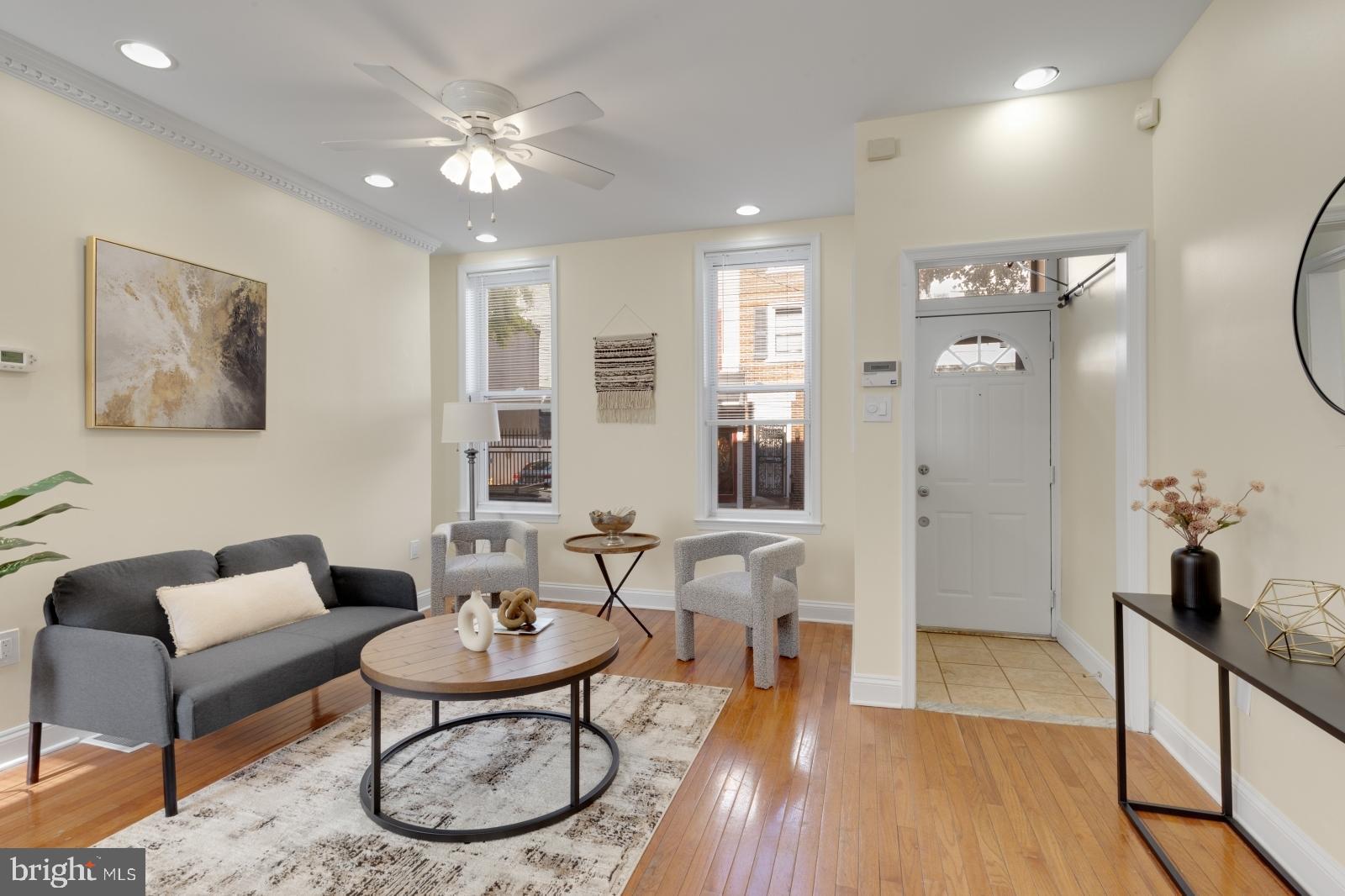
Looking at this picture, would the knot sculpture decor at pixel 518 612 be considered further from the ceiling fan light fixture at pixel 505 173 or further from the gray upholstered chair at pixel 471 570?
the ceiling fan light fixture at pixel 505 173

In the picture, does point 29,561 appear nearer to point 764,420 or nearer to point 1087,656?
point 764,420

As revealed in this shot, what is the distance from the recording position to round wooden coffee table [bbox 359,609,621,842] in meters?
2.12

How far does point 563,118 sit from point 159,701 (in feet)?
8.31

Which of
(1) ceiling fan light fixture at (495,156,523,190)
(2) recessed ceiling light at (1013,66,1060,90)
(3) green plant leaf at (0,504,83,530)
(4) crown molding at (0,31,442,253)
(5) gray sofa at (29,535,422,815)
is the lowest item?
(5) gray sofa at (29,535,422,815)

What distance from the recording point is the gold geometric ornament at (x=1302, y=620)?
1.64 m

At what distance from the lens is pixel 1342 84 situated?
5.61 ft

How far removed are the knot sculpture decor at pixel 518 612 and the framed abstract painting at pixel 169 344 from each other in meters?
1.93

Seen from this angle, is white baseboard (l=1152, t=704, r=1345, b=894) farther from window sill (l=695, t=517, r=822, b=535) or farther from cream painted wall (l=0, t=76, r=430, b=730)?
cream painted wall (l=0, t=76, r=430, b=730)

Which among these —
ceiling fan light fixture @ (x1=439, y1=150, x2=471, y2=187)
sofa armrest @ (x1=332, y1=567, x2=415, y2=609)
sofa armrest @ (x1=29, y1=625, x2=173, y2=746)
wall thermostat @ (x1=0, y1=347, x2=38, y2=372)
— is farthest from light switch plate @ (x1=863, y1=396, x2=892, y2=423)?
wall thermostat @ (x1=0, y1=347, x2=38, y2=372)

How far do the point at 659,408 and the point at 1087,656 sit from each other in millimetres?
3123

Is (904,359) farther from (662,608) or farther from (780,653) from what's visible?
(662,608)

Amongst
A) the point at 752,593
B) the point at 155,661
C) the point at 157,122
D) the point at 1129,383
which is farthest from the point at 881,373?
the point at 157,122

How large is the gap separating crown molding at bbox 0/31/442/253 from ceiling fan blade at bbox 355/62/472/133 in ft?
4.16

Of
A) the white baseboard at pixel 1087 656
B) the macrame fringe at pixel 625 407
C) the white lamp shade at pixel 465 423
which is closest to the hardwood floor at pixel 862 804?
the white baseboard at pixel 1087 656
